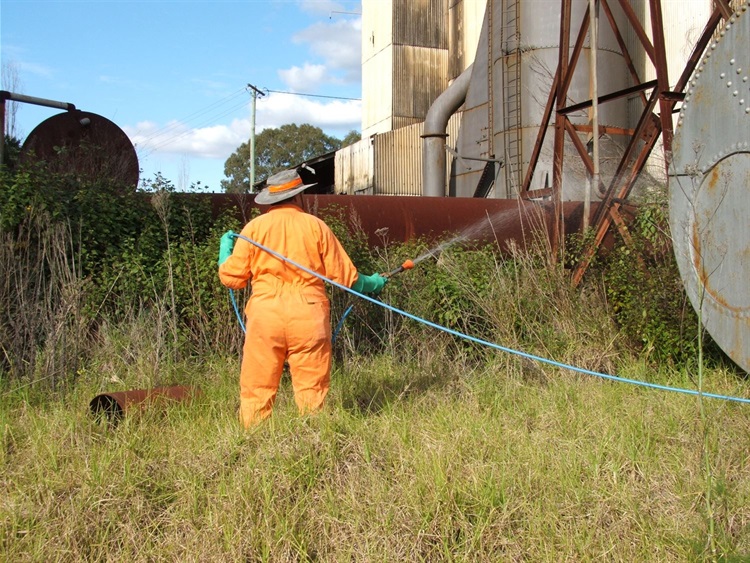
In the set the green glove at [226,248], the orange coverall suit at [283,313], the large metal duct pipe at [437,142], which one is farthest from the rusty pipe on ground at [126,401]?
the large metal duct pipe at [437,142]

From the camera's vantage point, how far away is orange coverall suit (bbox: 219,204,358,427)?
4.41 meters

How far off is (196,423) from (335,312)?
2343 mm

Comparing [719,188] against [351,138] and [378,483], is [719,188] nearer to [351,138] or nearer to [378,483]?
[378,483]

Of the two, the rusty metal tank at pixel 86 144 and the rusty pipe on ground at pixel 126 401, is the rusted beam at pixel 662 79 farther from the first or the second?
the rusty metal tank at pixel 86 144

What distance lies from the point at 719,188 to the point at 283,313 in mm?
3282

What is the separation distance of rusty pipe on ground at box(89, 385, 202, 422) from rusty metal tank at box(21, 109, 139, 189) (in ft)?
10.6

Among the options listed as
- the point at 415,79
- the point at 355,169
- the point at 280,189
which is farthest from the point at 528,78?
the point at 415,79

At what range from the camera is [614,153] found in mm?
12195

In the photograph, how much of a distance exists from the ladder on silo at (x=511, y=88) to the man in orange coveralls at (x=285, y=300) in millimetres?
9721

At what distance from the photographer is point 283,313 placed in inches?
174

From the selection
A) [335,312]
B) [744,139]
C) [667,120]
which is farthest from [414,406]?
[667,120]

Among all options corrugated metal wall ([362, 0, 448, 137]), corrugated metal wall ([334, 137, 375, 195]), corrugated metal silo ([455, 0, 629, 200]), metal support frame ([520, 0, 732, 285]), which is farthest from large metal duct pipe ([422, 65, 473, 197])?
metal support frame ([520, 0, 732, 285])

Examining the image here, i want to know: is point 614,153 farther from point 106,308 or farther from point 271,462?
point 271,462

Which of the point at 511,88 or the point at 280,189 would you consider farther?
the point at 511,88
